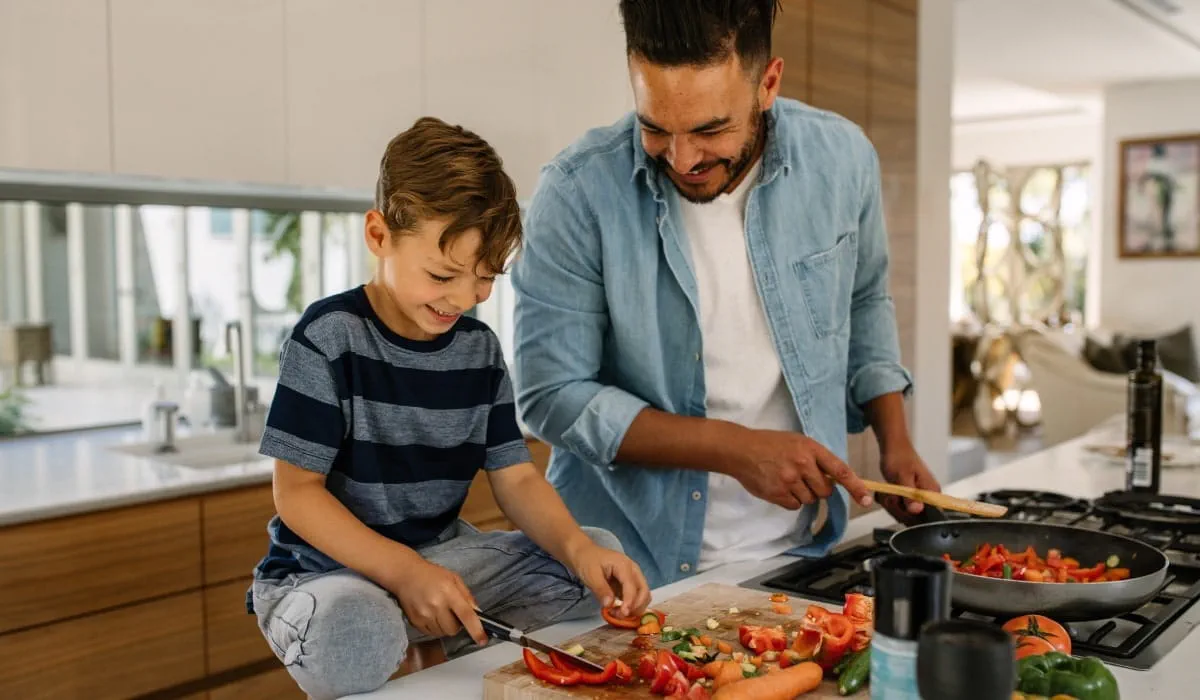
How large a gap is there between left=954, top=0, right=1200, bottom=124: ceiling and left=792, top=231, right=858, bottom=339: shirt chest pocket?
4.77 metres

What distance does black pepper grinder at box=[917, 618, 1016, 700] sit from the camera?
67 cm

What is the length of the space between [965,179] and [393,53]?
9028mm

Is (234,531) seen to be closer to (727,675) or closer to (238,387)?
(238,387)

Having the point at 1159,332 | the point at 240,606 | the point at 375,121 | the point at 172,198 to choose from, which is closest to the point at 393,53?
the point at 375,121

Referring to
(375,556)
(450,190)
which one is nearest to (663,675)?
(375,556)

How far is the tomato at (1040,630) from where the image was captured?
1.13 metres

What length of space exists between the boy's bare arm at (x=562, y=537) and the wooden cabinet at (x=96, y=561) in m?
1.31

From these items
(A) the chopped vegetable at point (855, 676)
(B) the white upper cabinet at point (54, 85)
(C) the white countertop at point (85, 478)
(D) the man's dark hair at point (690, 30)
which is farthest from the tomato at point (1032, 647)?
(B) the white upper cabinet at point (54, 85)

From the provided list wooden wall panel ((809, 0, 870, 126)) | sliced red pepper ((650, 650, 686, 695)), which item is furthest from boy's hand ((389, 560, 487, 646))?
wooden wall panel ((809, 0, 870, 126))

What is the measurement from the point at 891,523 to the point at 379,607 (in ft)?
3.51

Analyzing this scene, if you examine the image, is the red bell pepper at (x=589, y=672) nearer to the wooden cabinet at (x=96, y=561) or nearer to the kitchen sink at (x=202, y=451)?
the wooden cabinet at (x=96, y=561)

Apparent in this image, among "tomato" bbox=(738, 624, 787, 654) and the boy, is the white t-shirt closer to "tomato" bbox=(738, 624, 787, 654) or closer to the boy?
the boy

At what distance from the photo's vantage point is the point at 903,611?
747 mm

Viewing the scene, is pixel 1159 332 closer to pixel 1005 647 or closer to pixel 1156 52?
pixel 1156 52
